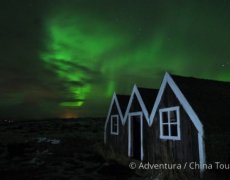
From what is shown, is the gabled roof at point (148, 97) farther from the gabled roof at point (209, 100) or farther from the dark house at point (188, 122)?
the gabled roof at point (209, 100)

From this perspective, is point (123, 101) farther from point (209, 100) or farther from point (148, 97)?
point (209, 100)

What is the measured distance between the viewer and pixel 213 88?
11602 mm

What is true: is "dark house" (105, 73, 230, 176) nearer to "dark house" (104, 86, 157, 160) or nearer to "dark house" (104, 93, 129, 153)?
"dark house" (104, 86, 157, 160)

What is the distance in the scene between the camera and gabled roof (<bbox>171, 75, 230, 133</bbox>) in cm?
894

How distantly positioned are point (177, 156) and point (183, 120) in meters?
1.81

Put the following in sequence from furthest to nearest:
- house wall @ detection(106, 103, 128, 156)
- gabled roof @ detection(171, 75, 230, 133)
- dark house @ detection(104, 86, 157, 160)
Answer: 1. house wall @ detection(106, 103, 128, 156)
2. dark house @ detection(104, 86, 157, 160)
3. gabled roof @ detection(171, 75, 230, 133)

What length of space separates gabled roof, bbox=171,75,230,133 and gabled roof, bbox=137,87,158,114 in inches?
115

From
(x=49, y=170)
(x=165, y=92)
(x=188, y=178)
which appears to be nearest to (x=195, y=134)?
(x=188, y=178)

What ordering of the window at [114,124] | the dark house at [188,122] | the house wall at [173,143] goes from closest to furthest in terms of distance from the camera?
the dark house at [188,122] < the house wall at [173,143] < the window at [114,124]

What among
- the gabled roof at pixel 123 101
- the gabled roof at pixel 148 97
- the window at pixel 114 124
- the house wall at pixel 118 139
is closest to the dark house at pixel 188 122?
the gabled roof at pixel 148 97

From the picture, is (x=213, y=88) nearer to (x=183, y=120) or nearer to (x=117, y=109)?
(x=183, y=120)

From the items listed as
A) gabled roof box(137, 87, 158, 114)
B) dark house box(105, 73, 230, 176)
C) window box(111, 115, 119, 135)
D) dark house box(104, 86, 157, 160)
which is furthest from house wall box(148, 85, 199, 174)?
window box(111, 115, 119, 135)

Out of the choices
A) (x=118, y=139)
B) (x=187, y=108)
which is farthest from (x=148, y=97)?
(x=118, y=139)

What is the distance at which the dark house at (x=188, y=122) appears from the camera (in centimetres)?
859
